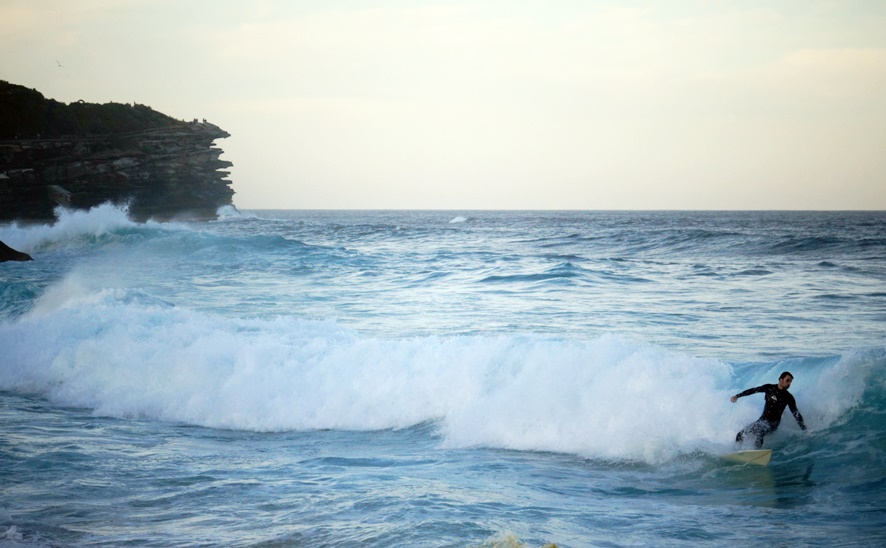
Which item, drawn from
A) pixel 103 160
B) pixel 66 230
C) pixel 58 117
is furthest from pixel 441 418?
pixel 58 117

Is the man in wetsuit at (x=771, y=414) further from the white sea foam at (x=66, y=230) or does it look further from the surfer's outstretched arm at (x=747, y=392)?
the white sea foam at (x=66, y=230)

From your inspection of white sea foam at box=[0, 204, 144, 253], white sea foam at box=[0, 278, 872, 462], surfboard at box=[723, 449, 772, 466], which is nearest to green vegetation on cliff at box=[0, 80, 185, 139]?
white sea foam at box=[0, 204, 144, 253]

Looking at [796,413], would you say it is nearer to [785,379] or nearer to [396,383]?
[785,379]

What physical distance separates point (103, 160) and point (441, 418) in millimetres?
66504

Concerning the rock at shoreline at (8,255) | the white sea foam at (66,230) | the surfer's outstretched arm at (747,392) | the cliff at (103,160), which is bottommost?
the surfer's outstretched arm at (747,392)

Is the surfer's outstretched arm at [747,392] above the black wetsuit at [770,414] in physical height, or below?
above

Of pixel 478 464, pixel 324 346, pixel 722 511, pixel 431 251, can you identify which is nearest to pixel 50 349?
pixel 324 346

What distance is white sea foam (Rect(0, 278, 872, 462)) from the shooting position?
9.27 meters

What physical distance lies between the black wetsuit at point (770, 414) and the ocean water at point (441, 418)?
0.89ft

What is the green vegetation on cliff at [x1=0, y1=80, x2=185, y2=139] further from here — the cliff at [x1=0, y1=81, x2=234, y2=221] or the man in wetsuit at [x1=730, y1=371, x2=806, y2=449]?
the man in wetsuit at [x1=730, y1=371, x2=806, y2=449]

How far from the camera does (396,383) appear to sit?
11312 millimetres

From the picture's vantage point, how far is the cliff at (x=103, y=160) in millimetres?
61062

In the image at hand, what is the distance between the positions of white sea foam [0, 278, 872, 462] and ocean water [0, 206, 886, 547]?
0.04 meters

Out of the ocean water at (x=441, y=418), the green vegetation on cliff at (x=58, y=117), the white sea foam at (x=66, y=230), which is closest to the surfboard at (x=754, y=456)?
the ocean water at (x=441, y=418)
